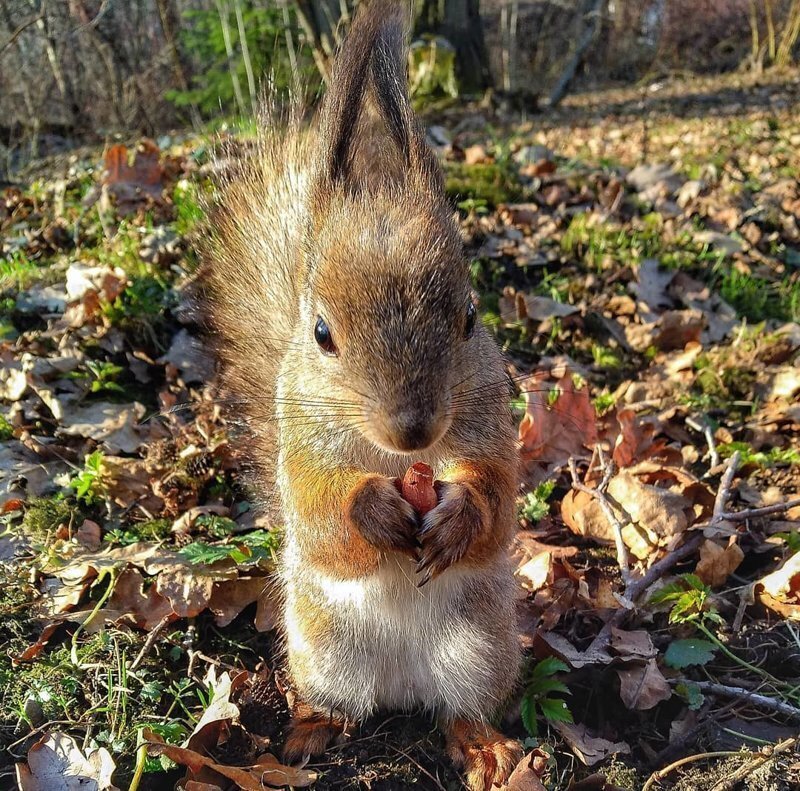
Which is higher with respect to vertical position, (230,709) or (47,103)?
(47,103)

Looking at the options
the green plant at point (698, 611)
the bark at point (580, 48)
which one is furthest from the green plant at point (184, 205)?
the bark at point (580, 48)

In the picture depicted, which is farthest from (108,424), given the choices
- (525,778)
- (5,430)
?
(525,778)

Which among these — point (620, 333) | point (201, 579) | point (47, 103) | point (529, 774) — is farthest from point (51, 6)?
point (529, 774)

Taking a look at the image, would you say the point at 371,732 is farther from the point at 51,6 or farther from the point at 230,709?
the point at 51,6

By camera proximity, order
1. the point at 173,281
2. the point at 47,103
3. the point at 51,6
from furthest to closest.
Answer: the point at 47,103 < the point at 51,6 < the point at 173,281

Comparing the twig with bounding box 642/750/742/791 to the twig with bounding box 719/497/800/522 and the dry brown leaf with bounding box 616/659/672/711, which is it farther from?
the twig with bounding box 719/497/800/522

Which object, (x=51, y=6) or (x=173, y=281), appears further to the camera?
(x=51, y=6)

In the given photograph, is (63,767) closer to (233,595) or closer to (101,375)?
(233,595)
